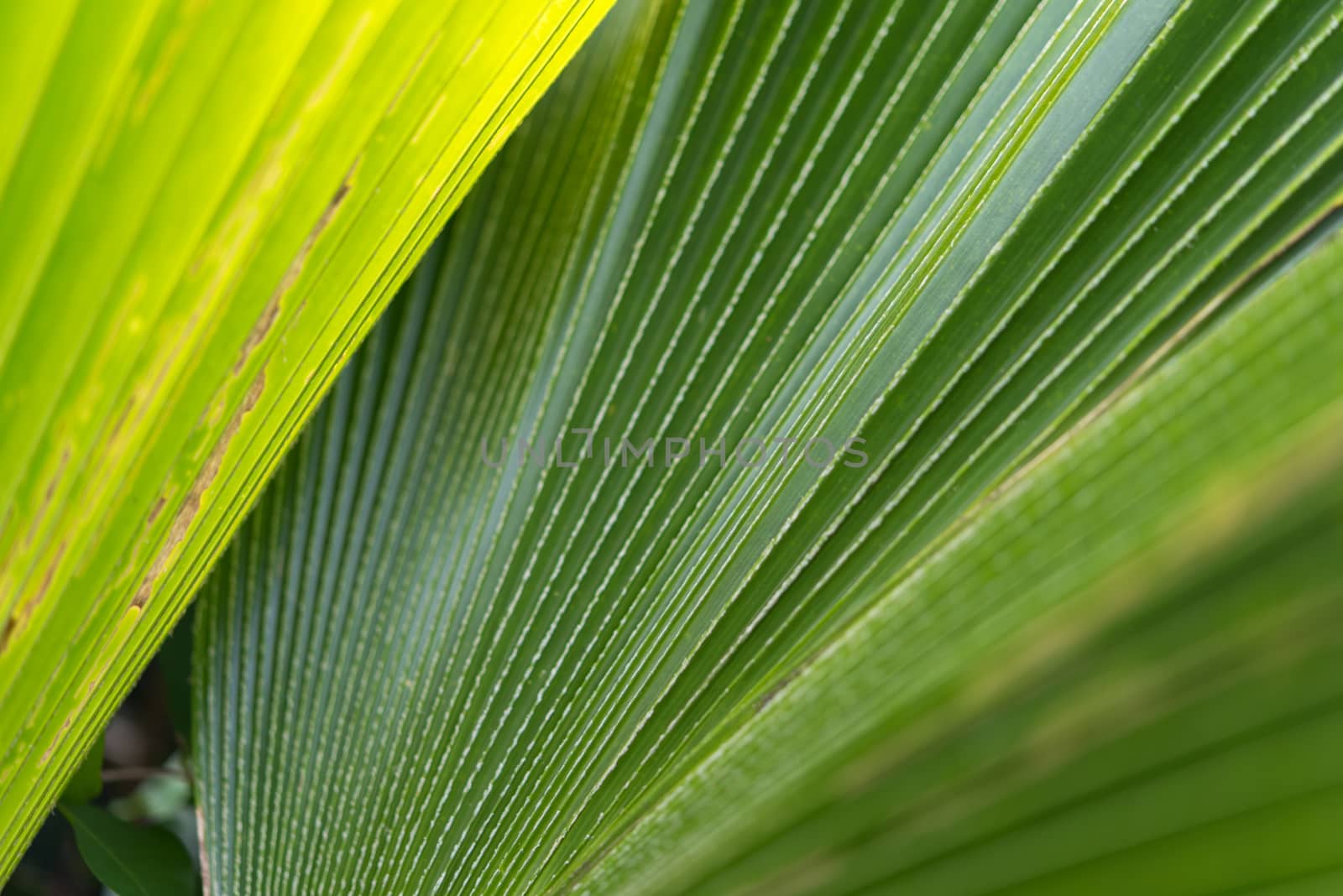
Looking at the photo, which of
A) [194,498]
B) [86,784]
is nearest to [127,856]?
[86,784]

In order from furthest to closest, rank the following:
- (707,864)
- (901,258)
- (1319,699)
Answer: (901,258) → (707,864) → (1319,699)

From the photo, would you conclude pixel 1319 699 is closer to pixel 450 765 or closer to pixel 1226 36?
pixel 1226 36

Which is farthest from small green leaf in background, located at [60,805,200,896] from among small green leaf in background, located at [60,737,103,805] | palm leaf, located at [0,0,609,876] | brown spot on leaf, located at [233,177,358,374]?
brown spot on leaf, located at [233,177,358,374]

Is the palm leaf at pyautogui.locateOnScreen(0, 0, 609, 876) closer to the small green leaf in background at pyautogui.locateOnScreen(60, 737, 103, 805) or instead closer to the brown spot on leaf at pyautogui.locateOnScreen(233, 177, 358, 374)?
the brown spot on leaf at pyautogui.locateOnScreen(233, 177, 358, 374)

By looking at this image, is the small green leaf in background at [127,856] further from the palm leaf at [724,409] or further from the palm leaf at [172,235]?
the palm leaf at [172,235]

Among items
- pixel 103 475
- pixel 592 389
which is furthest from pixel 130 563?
pixel 592 389

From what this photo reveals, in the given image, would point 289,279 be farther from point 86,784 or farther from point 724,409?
point 86,784
